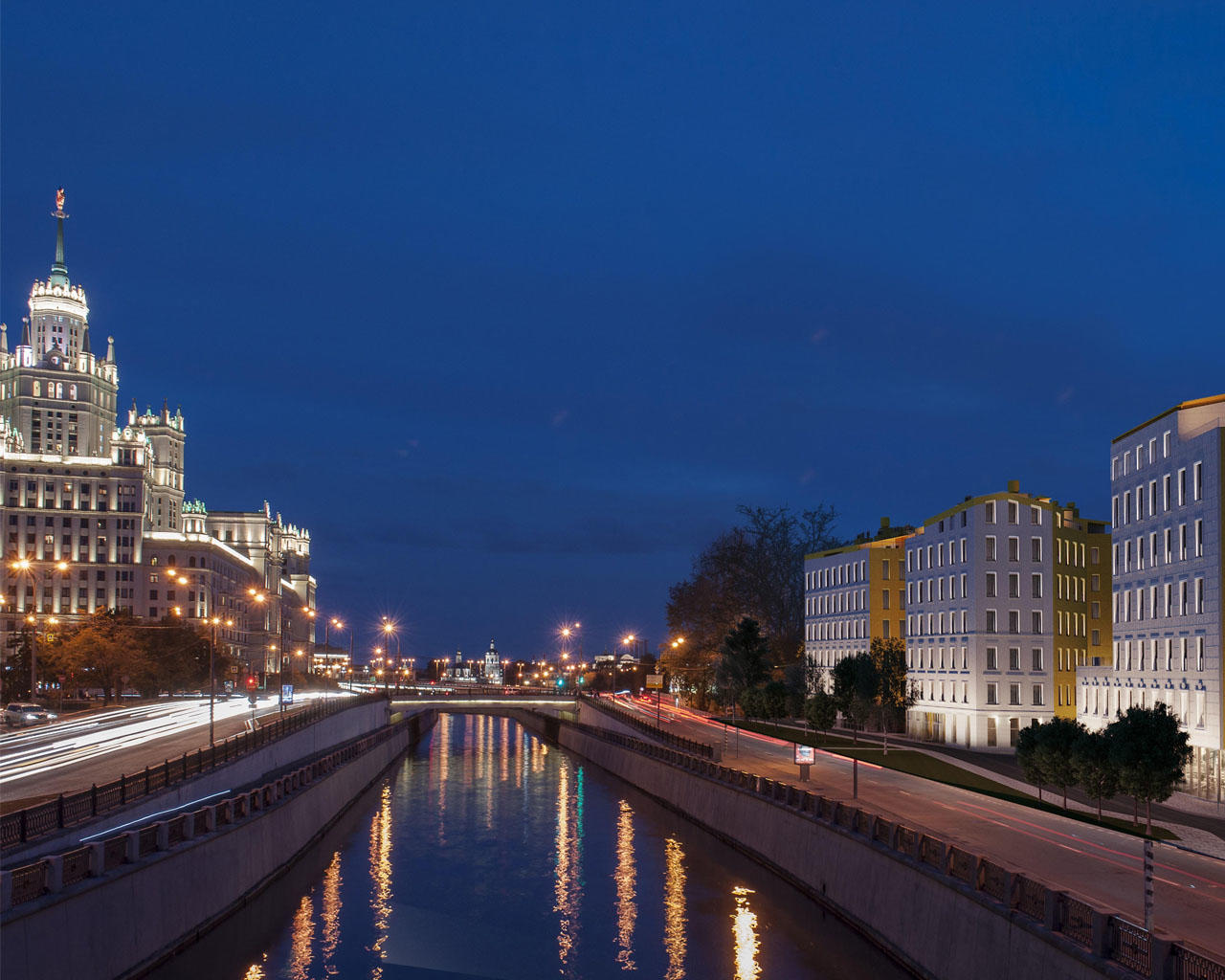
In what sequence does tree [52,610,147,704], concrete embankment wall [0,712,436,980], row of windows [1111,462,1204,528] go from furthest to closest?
1. tree [52,610,147,704]
2. row of windows [1111,462,1204,528]
3. concrete embankment wall [0,712,436,980]

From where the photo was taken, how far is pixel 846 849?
40.4 meters

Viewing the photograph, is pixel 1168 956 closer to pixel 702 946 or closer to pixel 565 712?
pixel 702 946

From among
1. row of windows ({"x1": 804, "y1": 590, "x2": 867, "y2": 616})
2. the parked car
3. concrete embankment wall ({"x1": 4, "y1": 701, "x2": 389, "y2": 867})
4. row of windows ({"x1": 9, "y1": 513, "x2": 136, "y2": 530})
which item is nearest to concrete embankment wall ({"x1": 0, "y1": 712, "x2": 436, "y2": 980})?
concrete embankment wall ({"x1": 4, "y1": 701, "x2": 389, "y2": 867})

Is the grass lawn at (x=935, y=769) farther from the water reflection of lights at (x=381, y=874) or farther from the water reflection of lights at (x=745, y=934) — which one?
the water reflection of lights at (x=381, y=874)

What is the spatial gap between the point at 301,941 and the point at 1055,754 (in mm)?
34596

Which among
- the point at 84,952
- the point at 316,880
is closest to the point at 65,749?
the point at 316,880

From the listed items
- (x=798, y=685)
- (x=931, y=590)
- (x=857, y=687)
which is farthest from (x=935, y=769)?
(x=798, y=685)

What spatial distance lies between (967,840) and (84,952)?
97.9 feet

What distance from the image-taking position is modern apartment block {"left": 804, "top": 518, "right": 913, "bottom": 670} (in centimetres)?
10862

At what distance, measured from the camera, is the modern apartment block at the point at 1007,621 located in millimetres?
87312

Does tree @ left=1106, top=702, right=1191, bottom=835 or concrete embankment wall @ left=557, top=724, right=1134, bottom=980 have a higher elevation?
tree @ left=1106, top=702, right=1191, bottom=835

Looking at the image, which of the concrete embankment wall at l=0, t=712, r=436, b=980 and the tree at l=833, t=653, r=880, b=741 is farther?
the tree at l=833, t=653, r=880, b=741

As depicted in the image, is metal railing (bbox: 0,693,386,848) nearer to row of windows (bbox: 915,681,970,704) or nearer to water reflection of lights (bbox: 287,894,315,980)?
water reflection of lights (bbox: 287,894,315,980)

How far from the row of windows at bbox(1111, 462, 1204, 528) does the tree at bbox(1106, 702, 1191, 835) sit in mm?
16546
